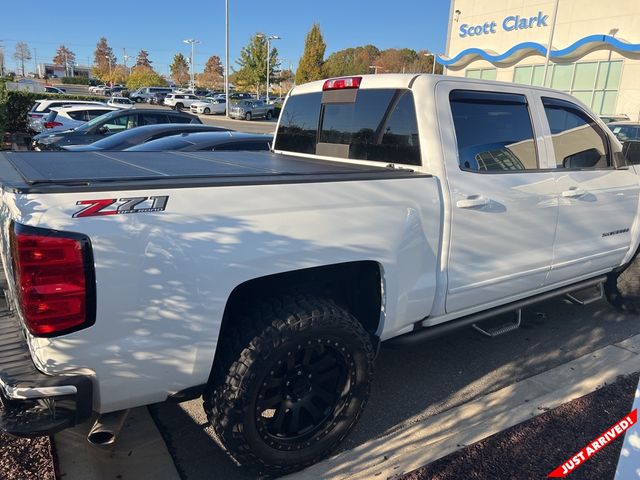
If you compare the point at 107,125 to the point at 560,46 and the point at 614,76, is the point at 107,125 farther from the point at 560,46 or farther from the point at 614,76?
the point at 560,46

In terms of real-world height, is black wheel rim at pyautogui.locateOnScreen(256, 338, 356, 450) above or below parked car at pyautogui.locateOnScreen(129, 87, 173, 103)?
below

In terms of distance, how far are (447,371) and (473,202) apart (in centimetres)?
144

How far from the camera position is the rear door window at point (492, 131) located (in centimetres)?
330

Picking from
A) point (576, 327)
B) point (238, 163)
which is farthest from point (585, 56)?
point (238, 163)

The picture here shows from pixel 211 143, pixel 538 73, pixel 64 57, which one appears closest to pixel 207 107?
pixel 538 73

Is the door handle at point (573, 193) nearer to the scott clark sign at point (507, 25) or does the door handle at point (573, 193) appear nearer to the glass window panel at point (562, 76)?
the glass window panel at point (562, 76)

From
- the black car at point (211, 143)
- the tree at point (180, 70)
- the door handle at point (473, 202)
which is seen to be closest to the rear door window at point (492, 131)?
the door handle at point (473, 202)

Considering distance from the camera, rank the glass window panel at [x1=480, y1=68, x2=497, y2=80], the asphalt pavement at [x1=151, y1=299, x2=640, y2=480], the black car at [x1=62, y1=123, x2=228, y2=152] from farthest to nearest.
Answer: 1. the glass window panel at [x1=480, y1=68, x2=497, y2=80]
2. the black car at [x1=62, y1=123, x2=228, y2=152]
3. the asphalt pavement at [x1=151, y1=299, x2=640, y2=480]

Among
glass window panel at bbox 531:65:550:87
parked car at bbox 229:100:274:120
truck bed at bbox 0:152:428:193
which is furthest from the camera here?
parked car at bbox 229:100:274:120

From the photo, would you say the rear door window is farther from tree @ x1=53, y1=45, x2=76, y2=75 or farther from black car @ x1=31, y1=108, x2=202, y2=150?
tree @ x1=53, y1=45, x2=76, y2=75

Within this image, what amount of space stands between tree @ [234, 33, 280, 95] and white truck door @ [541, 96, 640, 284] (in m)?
54.0

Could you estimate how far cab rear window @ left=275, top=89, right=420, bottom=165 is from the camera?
328 centimetres

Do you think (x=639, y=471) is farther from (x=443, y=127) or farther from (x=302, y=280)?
(x=443, y=127)

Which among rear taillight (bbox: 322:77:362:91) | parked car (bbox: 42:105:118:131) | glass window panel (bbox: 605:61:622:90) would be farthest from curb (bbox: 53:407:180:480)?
glass window panel (bbox: 605:61:622:90)
